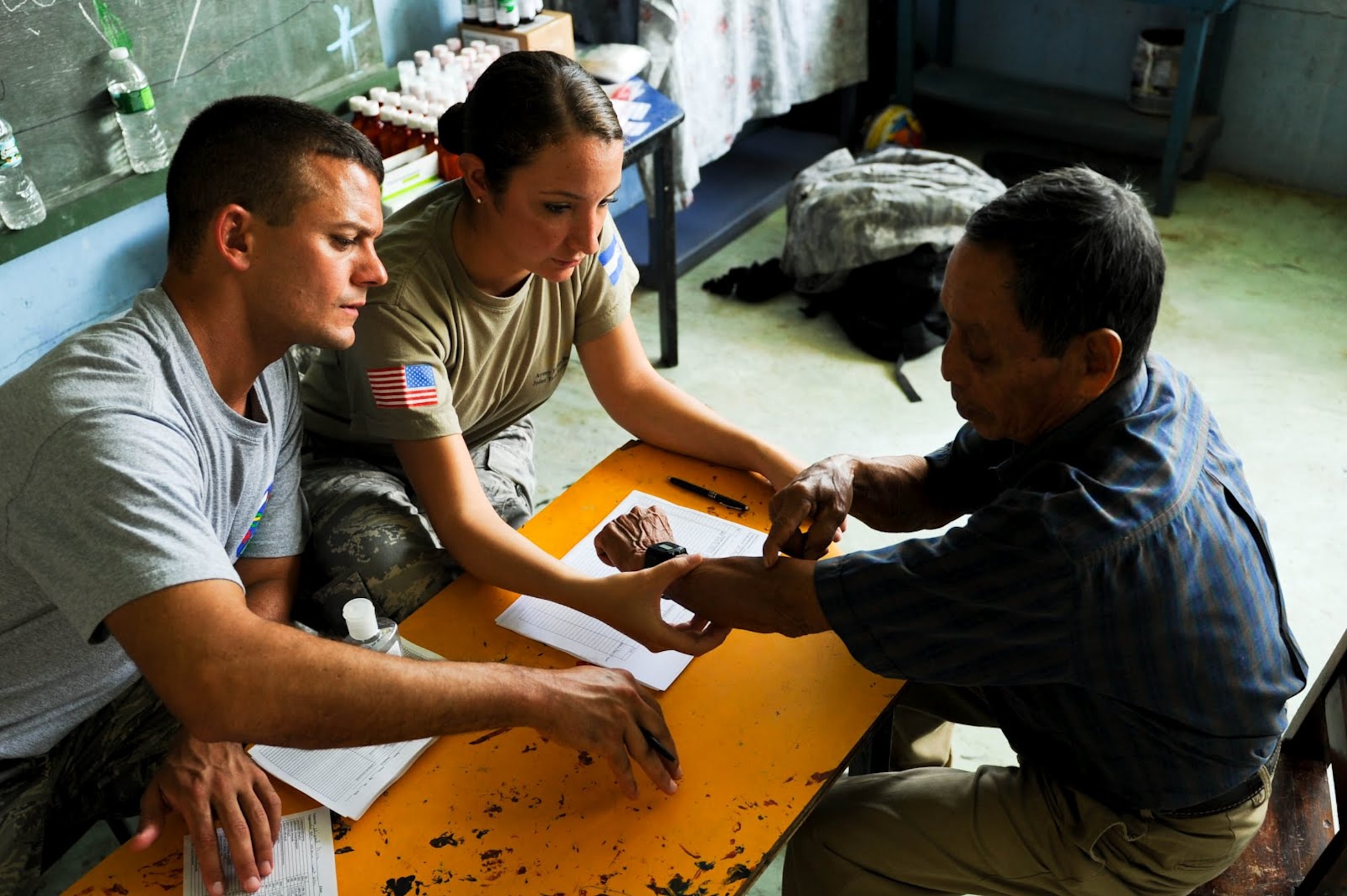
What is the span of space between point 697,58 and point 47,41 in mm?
2137

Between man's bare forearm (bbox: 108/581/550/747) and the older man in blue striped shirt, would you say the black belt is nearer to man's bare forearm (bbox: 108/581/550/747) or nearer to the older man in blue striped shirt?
the older man in blue striped shirt

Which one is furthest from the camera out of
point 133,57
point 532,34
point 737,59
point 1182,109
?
point 1182,109

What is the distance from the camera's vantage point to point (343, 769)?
1.30 m

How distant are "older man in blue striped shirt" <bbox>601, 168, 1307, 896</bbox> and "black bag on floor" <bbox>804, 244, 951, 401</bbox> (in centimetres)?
224

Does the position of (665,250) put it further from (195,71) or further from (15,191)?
(15,191)

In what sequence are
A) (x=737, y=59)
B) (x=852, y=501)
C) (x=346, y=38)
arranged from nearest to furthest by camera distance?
1. (x=852, y=501)
2. (x=346, y=38)
3. (x=737, y=59)

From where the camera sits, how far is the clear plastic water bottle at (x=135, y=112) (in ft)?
8.47

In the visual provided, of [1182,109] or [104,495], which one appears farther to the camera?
[1182,109]

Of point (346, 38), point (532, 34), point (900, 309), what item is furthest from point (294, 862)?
point (900, 309)

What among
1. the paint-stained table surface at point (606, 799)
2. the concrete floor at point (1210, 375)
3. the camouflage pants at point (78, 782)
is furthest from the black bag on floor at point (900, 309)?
the camouflage pants at point (78, 782)

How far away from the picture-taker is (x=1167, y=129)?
14.6ft

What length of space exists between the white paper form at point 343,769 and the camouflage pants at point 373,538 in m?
0.40

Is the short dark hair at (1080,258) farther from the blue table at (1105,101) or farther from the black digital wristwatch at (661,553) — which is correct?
the blue table at (1105,101)

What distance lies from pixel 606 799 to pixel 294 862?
0.34m
